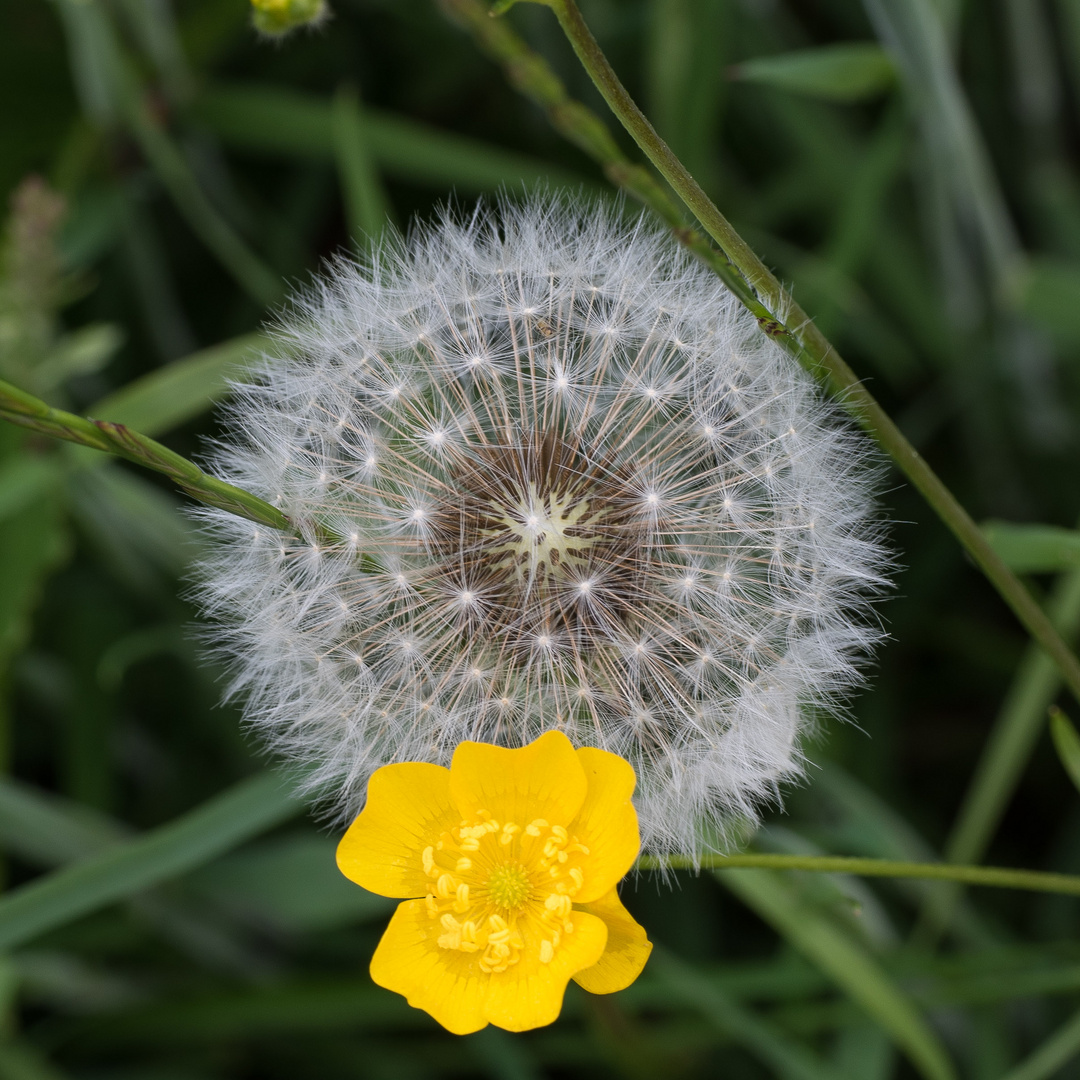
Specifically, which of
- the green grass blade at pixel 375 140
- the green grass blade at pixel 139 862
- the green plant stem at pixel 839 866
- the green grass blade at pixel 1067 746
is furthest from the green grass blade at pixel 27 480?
the green grass blade at pixel 1067 746

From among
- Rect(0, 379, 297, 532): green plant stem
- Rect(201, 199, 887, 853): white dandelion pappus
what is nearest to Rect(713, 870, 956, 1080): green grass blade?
Rect(201, 199, 887, 853): white dandelion pappus

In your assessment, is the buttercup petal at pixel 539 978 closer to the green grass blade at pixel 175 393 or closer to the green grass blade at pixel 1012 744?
the green grass blade at pixel 175 393

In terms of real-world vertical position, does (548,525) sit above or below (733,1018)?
above

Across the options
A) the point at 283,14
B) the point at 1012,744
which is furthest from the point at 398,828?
the point at 1012,744

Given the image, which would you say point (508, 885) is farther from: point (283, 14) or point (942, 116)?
point (942, 116)

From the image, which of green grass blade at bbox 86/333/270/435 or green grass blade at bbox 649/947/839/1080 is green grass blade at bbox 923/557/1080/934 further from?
green grass blade at bbox 86/333/270/435

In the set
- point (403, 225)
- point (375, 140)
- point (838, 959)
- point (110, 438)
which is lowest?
point (838, 959)

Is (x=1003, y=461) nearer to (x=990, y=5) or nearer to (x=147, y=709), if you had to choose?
(x=990, y=5)

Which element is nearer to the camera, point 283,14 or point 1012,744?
point 283,14
